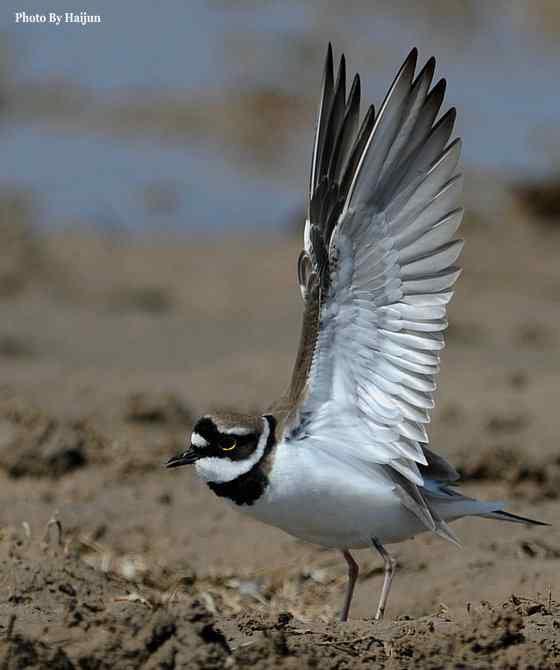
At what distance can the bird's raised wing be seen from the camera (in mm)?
5836

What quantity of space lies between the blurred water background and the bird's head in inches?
387

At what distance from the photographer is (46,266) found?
46.9 ft

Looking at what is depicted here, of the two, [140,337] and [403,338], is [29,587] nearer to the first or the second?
[403,338]

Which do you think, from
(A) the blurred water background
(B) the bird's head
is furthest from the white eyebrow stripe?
(A) the blurred water background

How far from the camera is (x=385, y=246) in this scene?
5875mm

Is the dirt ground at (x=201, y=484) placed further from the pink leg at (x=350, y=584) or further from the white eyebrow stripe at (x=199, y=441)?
the white eyebrow stripe at (x=199, y=441)

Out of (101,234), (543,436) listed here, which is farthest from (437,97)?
(101,234)

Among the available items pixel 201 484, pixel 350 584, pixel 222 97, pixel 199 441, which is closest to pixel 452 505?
pixel 350 584

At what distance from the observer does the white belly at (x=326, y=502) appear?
19.4 feet

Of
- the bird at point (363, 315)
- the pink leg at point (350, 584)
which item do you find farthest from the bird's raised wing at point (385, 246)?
the pink leg at point (350, 584)

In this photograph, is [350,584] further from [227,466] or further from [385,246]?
[385,246]

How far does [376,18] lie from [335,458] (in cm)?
1566

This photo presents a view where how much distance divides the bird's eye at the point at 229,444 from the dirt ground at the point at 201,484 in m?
0.66

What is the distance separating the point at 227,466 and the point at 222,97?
43.6 feet
